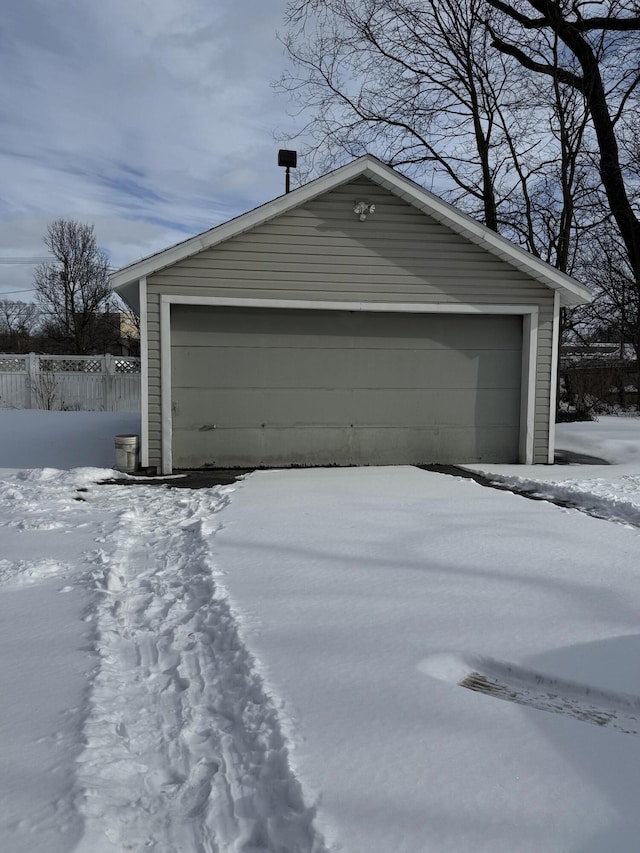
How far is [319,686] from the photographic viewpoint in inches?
100

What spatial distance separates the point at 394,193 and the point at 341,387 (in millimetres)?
2753

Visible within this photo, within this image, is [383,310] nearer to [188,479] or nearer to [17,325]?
[188,479]

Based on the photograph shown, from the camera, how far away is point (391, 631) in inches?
121

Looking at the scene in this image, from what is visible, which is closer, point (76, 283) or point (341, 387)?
point (341, 387)

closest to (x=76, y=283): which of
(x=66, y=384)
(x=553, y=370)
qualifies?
(x=66, y=384)

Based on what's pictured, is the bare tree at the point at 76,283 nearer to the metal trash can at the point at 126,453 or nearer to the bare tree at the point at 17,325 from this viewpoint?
the bare tree at the point at 17,325

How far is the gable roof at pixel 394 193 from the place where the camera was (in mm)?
7887

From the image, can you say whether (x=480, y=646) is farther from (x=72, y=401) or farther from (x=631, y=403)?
(x=631, y=403)

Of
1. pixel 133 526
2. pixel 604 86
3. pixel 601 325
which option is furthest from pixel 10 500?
pixel 601 325

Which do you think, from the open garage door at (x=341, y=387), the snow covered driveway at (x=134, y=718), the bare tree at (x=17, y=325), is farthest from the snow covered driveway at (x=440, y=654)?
the bare tree at (x=17, y=325)

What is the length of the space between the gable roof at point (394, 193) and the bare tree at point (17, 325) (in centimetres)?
3325

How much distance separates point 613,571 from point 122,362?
17059mm

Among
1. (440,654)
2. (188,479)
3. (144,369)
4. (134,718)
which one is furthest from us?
(144,369)

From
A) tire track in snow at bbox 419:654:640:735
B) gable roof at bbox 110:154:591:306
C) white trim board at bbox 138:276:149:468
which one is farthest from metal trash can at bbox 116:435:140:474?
tire track in snow at bbox 419:654:640:735
